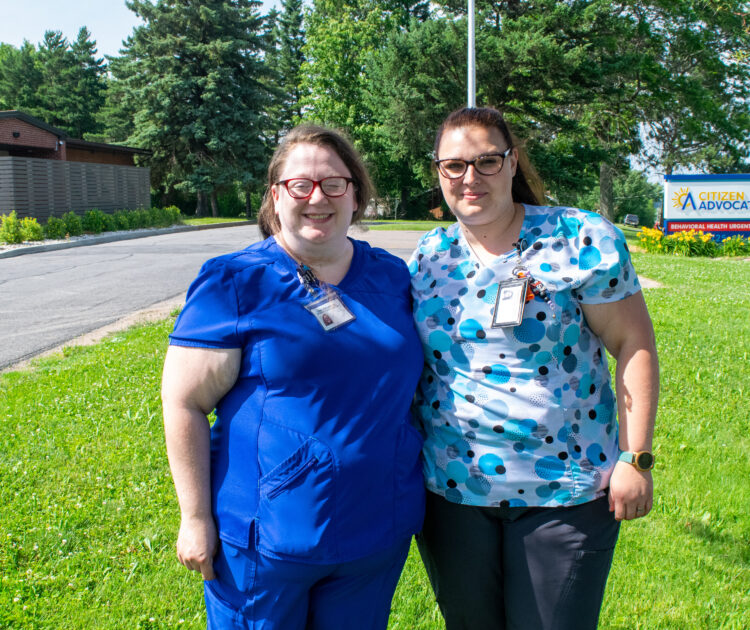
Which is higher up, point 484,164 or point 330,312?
point 484,164

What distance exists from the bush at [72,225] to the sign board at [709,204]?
20.5m

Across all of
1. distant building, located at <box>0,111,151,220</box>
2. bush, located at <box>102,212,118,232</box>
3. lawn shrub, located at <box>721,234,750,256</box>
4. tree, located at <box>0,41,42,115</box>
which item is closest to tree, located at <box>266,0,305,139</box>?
tree, located at <box>0,41,42,115</box>

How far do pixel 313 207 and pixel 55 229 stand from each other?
23616mm

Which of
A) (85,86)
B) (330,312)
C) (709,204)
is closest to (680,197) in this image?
(709,204)

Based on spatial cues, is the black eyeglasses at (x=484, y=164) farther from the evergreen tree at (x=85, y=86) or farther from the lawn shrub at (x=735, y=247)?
the evergreen tree at (x=85, y=86)

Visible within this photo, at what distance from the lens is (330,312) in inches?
74.9

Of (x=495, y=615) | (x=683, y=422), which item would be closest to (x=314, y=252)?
(x=495, y=615)

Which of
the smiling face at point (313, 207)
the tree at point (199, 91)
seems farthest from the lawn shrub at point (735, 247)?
the tree at point (199, 91)

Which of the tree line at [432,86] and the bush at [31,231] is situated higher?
the tree line at [432,86]

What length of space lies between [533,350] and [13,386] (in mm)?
5677

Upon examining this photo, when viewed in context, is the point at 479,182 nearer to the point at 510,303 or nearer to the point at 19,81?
the point at 510,303

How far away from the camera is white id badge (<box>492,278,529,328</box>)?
197cm

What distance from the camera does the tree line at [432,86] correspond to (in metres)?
32.0

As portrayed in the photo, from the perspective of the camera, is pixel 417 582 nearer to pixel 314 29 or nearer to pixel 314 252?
pixel 314 252
